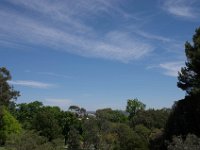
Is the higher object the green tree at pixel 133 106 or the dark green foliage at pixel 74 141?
the green tree at pixel 133 106

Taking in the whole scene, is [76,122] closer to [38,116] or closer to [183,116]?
[38,116]

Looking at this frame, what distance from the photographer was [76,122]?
9162 cm

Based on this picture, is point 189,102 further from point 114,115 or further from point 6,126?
point 114,115

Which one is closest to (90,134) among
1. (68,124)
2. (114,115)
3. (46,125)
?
(68,124)

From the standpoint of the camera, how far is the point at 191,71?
40781mm

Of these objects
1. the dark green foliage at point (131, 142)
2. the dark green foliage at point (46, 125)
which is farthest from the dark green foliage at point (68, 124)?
the dark green foliage at point (131, 142)

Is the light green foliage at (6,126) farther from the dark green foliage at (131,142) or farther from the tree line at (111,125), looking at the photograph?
the dark green foliage at (131,142)

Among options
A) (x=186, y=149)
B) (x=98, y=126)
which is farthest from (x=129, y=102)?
(x=186, y=149)

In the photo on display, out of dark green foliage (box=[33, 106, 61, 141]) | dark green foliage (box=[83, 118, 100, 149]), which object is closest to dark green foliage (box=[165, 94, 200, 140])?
dark green foliage (box=[33, 106, 61, 141])

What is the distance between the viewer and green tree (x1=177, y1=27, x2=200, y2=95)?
39.4 metres

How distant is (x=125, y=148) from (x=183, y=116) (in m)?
16.9

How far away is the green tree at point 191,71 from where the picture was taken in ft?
129

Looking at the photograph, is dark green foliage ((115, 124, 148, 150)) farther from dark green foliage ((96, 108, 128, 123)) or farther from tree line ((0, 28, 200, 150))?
dark green foliage ((96, 108, 128, 123))

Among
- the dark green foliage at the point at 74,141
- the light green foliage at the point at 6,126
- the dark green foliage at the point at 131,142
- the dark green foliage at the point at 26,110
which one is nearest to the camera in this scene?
the dark green foliage at the point at 131,142
